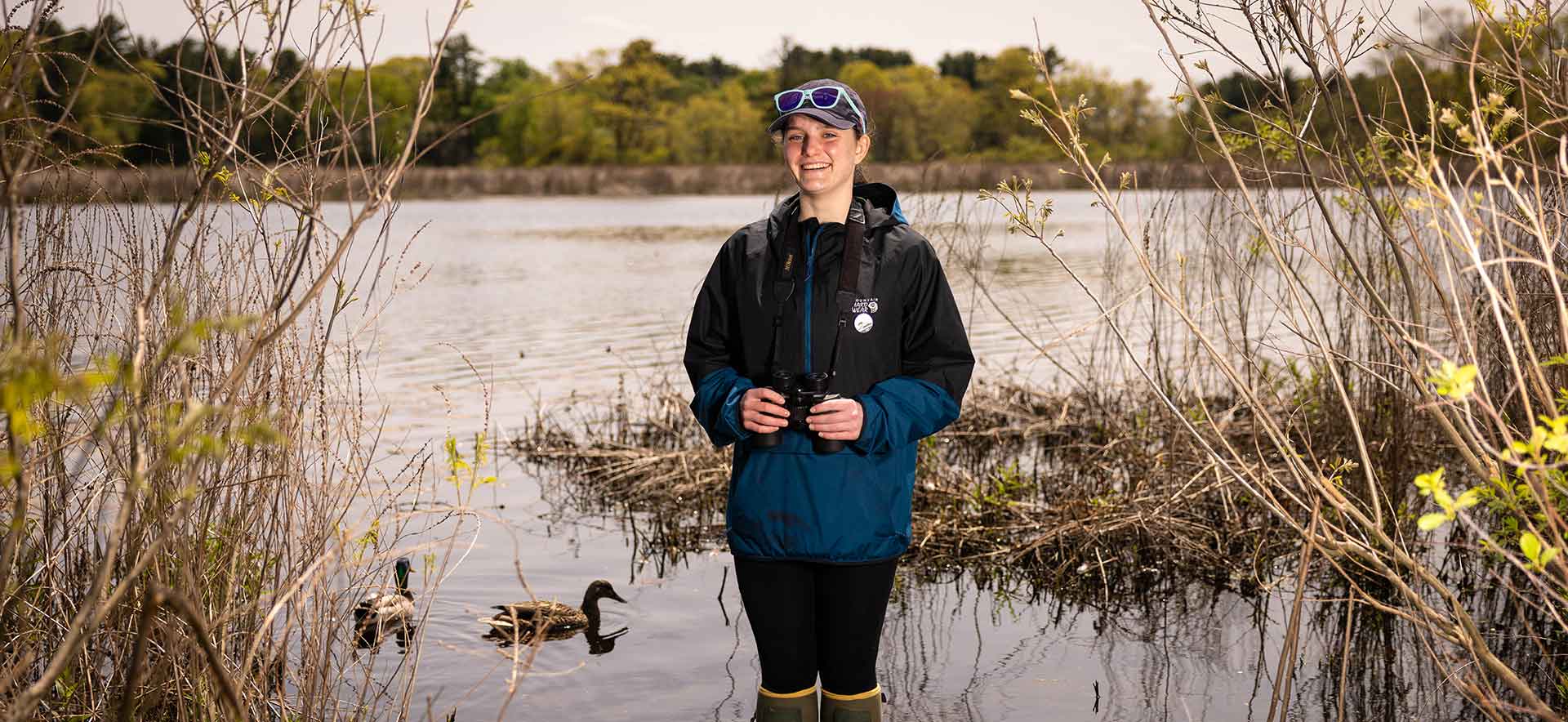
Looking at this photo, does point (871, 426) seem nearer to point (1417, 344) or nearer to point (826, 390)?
point (826, 390)

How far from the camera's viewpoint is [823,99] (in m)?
2.76

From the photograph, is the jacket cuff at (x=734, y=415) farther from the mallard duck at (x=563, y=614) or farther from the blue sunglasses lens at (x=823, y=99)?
the mallard duck at (x=563, y=614)

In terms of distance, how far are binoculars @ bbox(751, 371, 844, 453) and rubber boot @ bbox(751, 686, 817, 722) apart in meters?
0.59

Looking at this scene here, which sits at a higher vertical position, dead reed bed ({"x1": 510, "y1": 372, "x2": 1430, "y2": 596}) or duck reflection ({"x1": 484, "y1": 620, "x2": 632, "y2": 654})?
dead reed bed ({"x1": 510, "y1": 372, "x2": 1430, "y2": 596})

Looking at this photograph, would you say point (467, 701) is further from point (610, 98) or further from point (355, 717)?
point (610, 98)

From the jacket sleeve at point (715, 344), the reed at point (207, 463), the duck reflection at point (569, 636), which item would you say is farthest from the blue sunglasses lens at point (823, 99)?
the duck reflection at point (569, 636)

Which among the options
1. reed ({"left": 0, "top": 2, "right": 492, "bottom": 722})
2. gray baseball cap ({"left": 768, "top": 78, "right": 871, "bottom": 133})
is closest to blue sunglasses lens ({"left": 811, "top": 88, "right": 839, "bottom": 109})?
gray baseball cap ({"left": 768, "top": 78, "right": 871, "bottom": 133})

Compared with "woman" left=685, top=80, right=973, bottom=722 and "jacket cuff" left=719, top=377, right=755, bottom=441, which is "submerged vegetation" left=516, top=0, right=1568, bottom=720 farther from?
"jacket cuff" left=719, top=377, right=755, bottom=441

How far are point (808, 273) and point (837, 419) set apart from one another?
37cm

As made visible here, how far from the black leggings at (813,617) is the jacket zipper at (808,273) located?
0.46m

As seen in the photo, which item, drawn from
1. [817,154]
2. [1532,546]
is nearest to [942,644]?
[817,154]

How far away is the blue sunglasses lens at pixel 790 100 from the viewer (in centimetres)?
277

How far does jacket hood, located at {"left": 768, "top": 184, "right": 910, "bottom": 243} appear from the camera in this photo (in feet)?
9.19

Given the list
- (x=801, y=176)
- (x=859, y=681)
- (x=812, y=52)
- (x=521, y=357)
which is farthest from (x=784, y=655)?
(x=812, y=52)
